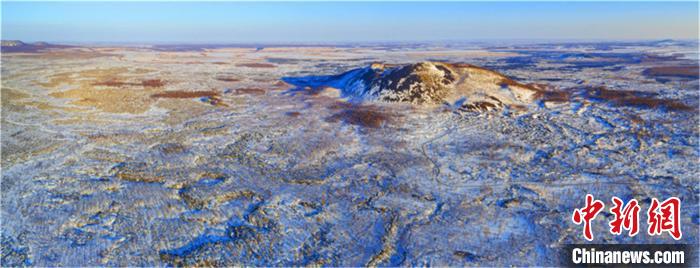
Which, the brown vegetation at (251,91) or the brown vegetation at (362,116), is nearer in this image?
the brown vegetation at (362,116)

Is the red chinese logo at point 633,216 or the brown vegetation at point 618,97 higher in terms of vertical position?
the brown vegetation at point 618,97

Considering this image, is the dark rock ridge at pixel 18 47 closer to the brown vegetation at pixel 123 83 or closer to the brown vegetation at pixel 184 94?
the brown vegetation at pixel 123 83

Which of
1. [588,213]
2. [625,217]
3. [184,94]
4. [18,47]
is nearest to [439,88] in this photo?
[588,213]

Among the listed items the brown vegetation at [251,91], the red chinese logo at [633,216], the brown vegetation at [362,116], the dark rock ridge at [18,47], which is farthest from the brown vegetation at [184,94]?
the dark rock ridge at [18,47]

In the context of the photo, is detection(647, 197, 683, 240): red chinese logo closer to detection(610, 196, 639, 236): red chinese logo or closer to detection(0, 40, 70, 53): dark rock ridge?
detection(610, 196, 639, 236): red chinese logo

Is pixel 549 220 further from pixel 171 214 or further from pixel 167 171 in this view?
pixel 167 171

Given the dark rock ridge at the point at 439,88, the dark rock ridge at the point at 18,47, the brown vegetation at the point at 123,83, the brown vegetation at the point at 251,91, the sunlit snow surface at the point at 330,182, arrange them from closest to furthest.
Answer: the sunlit snow surface at the point at 330,182 < the dark rock ridge at the point at 439,88 < the brown vegetation at the point at 251,91 < the brown vegetation at the point at 123,83 < the dark rock ridge at the point at 18,47

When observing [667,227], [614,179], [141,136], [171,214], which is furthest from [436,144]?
[141,136]
